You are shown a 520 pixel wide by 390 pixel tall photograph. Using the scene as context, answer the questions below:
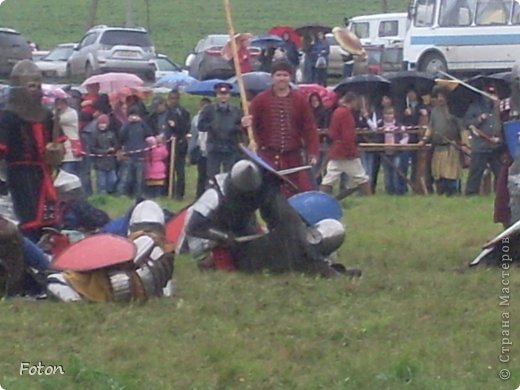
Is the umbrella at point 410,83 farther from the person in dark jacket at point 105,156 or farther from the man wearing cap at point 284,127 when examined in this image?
the man wearing cap at point 284,127

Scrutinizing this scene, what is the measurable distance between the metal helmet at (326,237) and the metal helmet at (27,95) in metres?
1.99

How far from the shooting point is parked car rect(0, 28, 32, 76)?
100 feet

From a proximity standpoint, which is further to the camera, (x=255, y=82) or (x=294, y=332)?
(x=255, y=82)

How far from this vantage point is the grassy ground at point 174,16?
1925 inches

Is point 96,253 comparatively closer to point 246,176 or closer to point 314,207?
point 246,176

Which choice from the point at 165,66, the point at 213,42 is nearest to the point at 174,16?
the point at 213,42

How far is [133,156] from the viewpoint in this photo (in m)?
18.2

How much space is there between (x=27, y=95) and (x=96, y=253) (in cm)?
155

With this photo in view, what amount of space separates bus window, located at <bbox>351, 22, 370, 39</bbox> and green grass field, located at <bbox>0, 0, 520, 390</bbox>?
26348mm

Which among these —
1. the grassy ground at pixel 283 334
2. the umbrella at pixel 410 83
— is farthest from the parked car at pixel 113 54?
the grassy ground at pixel 283 334

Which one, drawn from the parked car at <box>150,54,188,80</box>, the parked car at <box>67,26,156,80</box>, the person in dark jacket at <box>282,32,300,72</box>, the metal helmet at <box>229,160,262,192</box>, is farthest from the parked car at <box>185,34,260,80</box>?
the metal helmet at <box>229,160,262,192</box>

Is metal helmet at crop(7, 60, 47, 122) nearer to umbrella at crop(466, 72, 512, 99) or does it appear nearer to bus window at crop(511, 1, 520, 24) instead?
umbrella at crop(466, 72, 512, 99)

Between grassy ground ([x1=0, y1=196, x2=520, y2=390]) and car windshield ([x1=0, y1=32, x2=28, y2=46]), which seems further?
car windshield ([x1=0, y1=32, x2=28, y2=46])

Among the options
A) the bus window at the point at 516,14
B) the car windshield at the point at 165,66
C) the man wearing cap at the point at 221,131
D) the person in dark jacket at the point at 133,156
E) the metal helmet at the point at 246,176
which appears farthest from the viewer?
the car windshield at the point at 165,66
